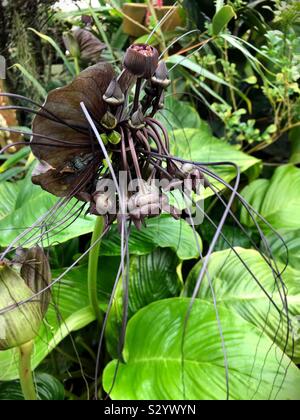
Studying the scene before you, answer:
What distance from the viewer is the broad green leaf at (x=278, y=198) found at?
30.2 inches

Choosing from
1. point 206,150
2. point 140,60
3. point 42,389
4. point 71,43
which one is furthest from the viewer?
point 206,150

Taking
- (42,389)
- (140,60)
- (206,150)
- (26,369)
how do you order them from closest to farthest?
(140,60)
(26,369)
(42,389)
(206,150)

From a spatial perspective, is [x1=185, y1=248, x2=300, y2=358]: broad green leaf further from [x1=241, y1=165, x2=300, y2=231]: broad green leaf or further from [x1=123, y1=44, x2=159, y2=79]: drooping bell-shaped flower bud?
[x1=123, y1=44, x2=159, y2=79]: drooping bell-shaped flower bud

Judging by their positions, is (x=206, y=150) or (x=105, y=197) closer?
(x=105, y=197)

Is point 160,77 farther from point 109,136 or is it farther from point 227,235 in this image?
point 227,235

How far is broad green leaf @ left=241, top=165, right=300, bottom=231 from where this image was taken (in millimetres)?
767

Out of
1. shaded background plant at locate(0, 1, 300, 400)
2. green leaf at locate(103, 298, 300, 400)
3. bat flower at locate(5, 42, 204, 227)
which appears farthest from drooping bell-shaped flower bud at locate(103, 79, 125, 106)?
green leaf at locate(103, 298, 300, 400)

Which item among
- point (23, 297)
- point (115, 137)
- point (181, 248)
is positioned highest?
point (115, 137)

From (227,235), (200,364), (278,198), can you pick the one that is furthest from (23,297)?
(278,198)

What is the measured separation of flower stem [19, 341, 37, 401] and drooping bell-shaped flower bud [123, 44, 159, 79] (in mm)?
258

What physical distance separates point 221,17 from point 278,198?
0.36 m

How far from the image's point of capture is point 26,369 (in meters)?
0.42

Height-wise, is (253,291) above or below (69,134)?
below

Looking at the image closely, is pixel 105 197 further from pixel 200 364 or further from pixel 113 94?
pixel 200 364
